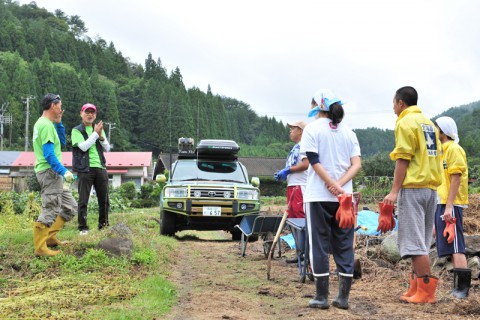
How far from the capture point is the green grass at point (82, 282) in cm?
455

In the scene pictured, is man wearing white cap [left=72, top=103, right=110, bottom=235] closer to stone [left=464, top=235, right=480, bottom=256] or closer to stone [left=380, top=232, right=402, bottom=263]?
stone [left=380, top=232, right=402, bottom=263]

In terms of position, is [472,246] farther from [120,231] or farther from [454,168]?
[120,231]

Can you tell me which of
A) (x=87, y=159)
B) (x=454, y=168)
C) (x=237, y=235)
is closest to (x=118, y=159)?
(x=237, y=235)

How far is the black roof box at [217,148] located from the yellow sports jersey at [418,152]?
7199 mm

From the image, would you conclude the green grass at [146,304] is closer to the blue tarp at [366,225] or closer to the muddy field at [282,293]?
the muddy field at [282,293]

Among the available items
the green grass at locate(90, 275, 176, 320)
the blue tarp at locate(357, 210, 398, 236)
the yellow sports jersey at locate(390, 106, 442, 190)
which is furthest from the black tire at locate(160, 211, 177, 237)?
the yellow sports jersey at locate(390, 106, 442, 190)

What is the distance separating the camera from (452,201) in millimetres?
5637

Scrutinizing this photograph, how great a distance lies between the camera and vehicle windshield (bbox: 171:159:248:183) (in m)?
12.0

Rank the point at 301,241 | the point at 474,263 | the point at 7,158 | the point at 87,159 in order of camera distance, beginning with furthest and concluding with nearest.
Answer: the point at 7,158 < the point at 87,159 < the point at 301,241 < the point at 474,263

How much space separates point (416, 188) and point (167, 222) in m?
7.08

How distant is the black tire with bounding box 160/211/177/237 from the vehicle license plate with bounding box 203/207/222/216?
808mm

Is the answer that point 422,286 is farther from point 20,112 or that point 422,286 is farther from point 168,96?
point 168,96

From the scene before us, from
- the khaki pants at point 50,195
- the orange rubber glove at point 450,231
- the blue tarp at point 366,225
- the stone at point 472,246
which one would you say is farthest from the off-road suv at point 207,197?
the orange rubber glove at point 450,231

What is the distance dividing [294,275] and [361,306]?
2118mm
